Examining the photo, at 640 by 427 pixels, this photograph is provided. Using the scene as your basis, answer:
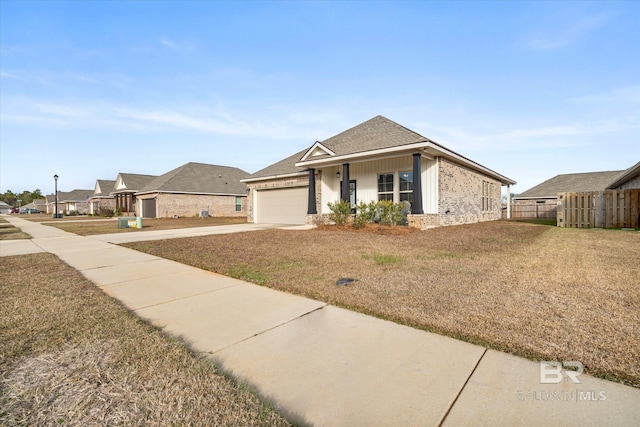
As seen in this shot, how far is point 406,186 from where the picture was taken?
45.0 ft

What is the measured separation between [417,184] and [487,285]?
8385 millimetres

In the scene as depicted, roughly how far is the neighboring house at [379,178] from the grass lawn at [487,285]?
16.6 ft

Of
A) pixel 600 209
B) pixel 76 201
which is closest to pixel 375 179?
pixel 600 209

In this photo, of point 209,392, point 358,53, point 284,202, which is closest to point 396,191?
point 358,53

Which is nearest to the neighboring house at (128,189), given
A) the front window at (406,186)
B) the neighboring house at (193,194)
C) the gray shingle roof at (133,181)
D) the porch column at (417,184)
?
the gray shingle roof at (133,181)

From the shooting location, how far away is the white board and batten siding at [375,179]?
526 inches

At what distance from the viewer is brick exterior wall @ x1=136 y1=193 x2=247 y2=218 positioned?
1144 inches

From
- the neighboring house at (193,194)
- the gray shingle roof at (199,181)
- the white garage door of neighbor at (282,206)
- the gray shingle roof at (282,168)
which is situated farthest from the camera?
the gray shingle roof at (199,181)

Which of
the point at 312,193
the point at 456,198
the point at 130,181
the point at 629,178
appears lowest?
the point at 456,198

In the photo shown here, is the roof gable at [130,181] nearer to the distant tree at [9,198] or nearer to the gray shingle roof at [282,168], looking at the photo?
the gray shingle roof at [282,168]

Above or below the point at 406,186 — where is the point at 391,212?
below

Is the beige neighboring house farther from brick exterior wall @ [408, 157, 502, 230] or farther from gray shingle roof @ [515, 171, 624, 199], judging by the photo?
brick exterior wall @ [408, 157, 502, 230]

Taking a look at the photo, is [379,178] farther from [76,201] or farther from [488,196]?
[76,201]

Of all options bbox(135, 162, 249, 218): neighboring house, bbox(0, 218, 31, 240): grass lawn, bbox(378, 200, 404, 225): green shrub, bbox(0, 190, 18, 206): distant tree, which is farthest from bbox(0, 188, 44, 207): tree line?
bbox(378, 200, 404, 225): green shrub
